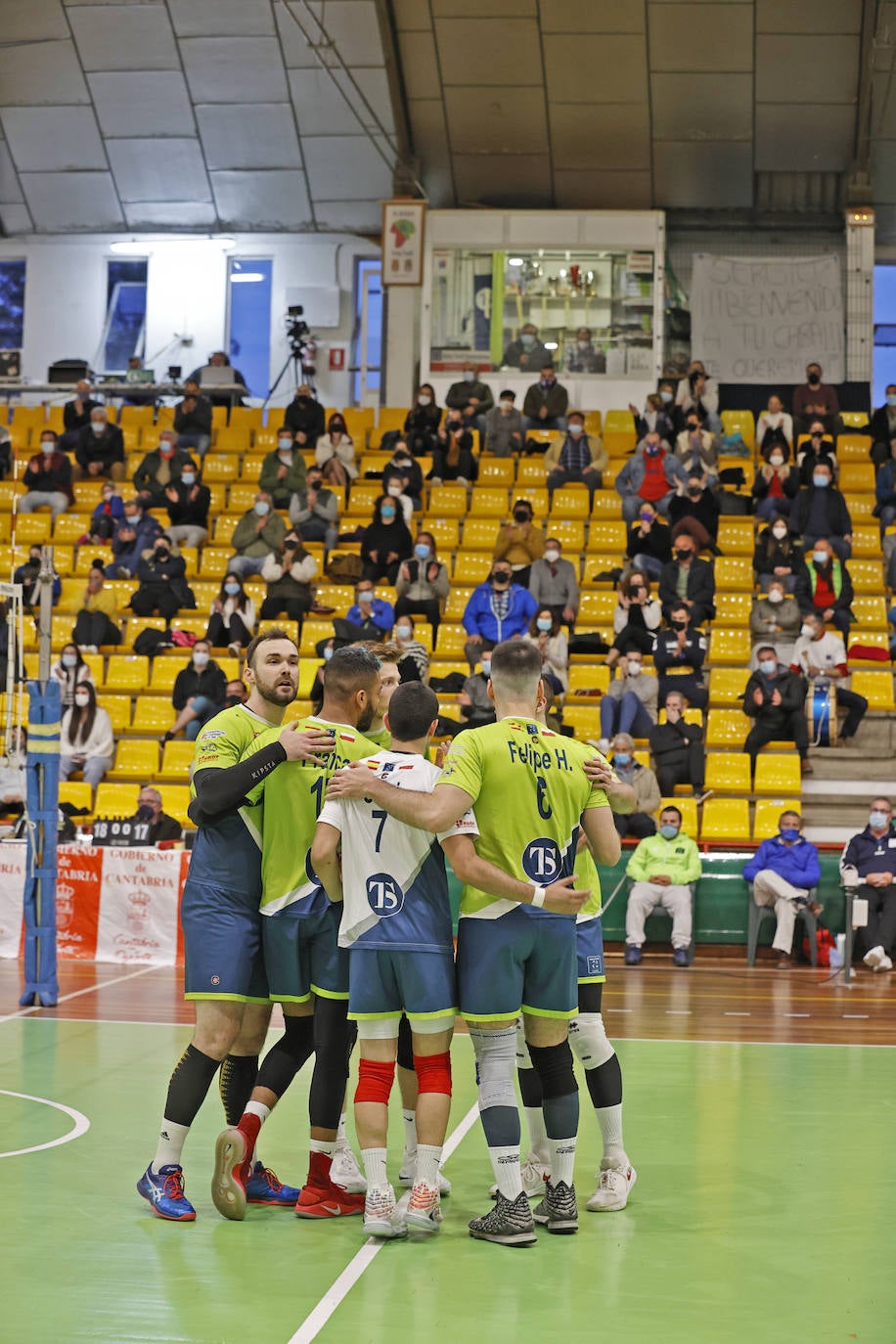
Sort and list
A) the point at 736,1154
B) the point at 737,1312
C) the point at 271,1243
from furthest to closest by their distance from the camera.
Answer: the point at 736,1154, the point at 271,1243, the point at 737,1312

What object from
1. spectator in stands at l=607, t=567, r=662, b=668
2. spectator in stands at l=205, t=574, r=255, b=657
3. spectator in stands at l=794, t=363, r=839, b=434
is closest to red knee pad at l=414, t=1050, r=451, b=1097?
spectator in stands at l=607, t=567, r=662, b=668

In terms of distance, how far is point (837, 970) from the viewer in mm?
14781

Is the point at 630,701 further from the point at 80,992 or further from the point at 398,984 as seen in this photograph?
the point at 398,984

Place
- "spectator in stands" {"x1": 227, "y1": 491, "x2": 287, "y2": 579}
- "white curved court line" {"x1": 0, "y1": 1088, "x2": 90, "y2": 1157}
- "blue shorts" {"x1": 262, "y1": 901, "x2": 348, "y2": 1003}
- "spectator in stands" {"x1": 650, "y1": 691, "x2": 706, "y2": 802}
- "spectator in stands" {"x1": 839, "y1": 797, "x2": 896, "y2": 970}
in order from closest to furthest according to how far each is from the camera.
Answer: "blue shorts" {"x1": 262, "y1": 901, "x2": 348, "y2": 1003} → "white curved court line" {"x1": 0, "y1": 1088, "x2": 90, "y2": 1157} → "spectator in stands" {"x1": 839, "y1": 797, "x2": 896, "y2": 970} → "spectator in stands" {"x1": 650, "y1": 691, "x2": 706, "y2": 802} → "spectator in stands" {"x1": 227, "y1": 491, "x2": 287, "y2": 579}

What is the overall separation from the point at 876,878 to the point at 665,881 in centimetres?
196

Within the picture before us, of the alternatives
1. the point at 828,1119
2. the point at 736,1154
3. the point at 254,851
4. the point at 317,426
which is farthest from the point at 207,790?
the point at 317,426

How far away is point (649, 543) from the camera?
2055 centimetres

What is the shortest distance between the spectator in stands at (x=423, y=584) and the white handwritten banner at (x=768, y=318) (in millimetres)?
7723

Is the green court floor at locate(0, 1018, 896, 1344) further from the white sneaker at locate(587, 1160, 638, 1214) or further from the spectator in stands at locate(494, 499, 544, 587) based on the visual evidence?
the spectator in stands at locate(494, 499, 544, 587)

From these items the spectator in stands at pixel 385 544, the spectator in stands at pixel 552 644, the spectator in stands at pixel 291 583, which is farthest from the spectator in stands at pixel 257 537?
the spectator in stands at pixel 552 644

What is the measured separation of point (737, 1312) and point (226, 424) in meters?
21.5

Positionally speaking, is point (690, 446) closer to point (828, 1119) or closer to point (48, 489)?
point (48, 489)

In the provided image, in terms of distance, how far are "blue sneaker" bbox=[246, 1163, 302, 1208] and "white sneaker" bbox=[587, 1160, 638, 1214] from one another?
1.17 m

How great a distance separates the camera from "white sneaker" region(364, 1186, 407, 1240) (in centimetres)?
572
